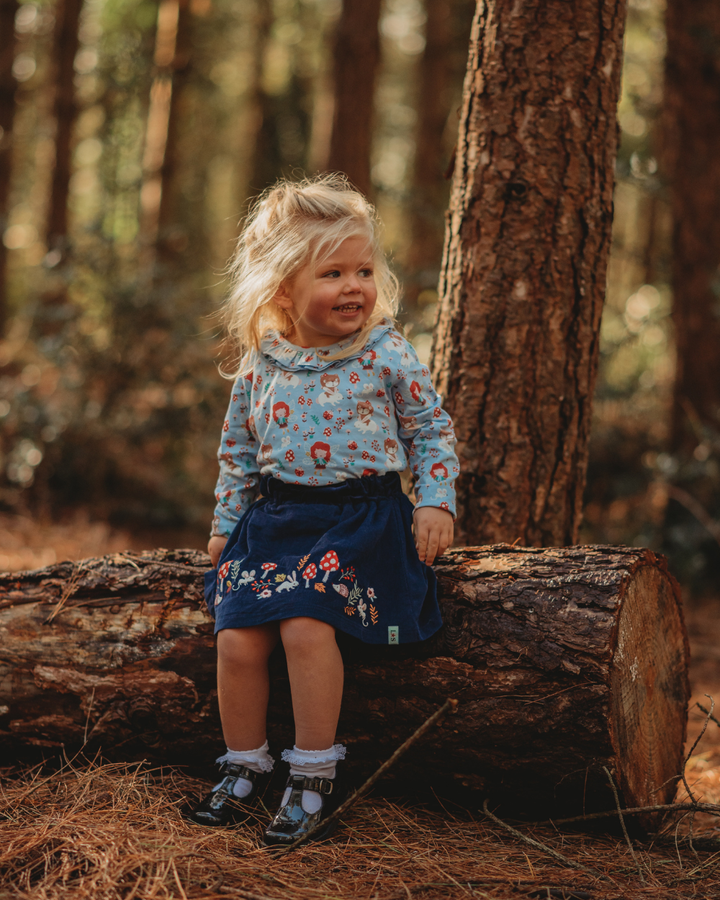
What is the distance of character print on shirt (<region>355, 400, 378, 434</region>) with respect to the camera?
2.44 meters

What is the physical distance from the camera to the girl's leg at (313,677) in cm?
217

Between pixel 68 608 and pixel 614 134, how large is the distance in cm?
266

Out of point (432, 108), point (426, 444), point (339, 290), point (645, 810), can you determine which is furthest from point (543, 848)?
point (432, 108)

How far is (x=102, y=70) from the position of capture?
10367 millimetres

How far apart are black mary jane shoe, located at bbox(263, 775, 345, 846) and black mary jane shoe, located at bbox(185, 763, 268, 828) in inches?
5.4

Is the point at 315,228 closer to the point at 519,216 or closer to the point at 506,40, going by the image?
the point at 519,216

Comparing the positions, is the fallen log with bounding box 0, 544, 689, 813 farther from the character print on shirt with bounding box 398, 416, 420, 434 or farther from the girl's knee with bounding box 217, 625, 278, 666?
the character print on shirt with bounding box 398, 416, 420, 434

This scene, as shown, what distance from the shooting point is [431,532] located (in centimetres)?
232

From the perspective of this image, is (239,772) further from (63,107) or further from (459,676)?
(63,107)

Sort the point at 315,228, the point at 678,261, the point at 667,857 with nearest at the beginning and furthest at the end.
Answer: the point at 667,857, the point at 315,228, the point at 678,261

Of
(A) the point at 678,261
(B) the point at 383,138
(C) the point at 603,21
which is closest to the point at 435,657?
(C) the point at 603,21

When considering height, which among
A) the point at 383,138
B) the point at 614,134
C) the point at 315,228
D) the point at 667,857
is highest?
the point at 383,138

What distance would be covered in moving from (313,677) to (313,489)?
57cm

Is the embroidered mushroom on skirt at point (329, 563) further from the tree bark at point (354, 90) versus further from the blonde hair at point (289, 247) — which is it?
the tree bark at point (354, 90)
